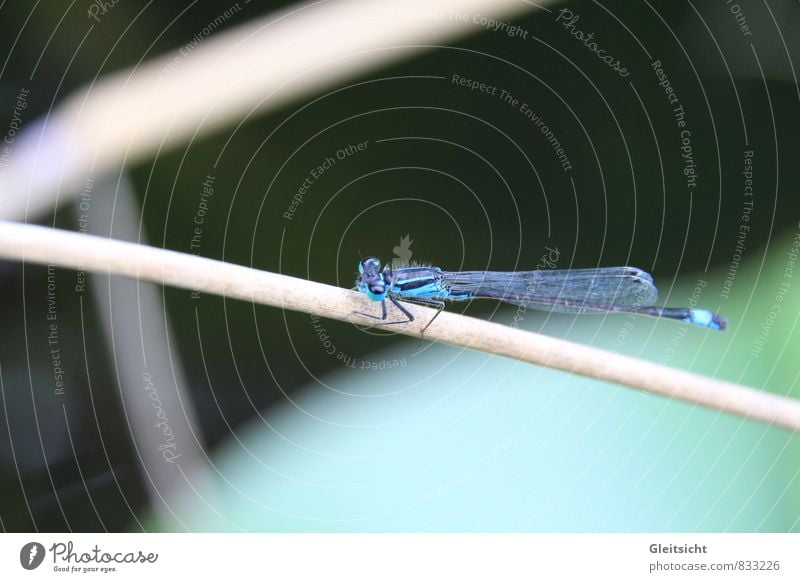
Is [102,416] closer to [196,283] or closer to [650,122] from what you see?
[196,283]

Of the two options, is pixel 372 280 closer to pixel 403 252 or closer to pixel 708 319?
pixel 403 252

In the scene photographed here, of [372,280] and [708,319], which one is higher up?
[372,280]

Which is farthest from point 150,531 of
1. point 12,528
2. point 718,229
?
point 718,229
